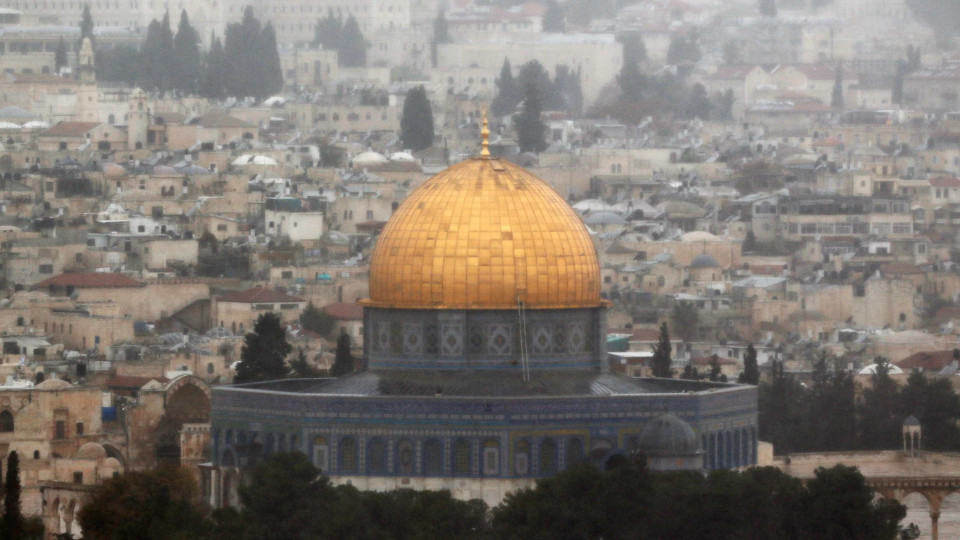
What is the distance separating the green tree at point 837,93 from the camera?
496 ft

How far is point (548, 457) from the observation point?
172 ft

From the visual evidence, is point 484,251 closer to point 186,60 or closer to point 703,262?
point 703,262

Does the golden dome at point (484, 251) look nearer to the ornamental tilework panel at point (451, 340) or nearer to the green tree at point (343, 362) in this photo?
the ornamental tilework panel at point (451, 340)

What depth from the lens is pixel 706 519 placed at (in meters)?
50.4

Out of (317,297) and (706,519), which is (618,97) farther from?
(706,519)

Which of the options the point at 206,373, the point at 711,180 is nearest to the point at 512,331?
the point at 206,373

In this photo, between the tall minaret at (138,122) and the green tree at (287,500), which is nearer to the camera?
the green tree at (287,500)

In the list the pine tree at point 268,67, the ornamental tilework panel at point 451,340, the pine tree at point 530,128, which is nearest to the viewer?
the ornamental tilework panel at point 451,340

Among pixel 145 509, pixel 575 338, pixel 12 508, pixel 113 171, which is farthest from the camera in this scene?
pixel 113 171

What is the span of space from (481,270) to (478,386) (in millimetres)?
1549

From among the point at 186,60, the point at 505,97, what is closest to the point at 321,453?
the point at 186,60

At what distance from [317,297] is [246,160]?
69.1ft

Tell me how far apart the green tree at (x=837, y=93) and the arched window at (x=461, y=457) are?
9809 cm

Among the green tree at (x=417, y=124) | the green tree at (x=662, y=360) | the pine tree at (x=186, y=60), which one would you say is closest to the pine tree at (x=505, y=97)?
the pine tree at (x=186, y=60)
